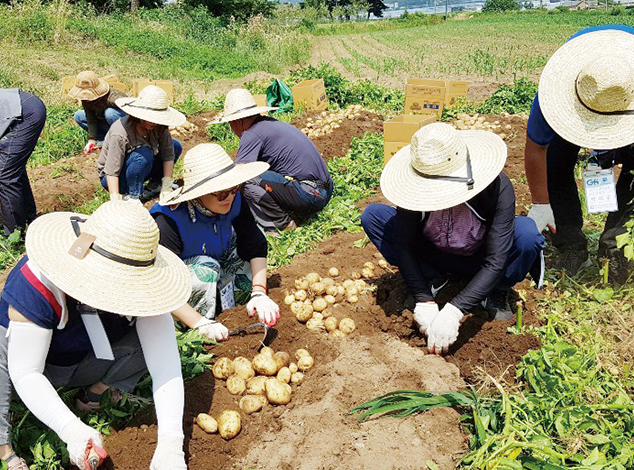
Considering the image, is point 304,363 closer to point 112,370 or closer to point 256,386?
point 256,386

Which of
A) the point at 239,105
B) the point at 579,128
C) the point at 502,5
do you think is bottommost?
the point at 502,5

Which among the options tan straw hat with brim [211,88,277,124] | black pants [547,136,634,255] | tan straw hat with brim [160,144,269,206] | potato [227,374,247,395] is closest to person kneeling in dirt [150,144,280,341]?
tan straw hat with brim [160,144,269,206]

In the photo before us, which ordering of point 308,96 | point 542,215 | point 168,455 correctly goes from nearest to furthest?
point 168,455
point 542,215
point 308,96

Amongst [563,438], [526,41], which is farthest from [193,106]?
[526,41]

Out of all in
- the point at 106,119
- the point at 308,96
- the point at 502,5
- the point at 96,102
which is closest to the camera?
the point at 96,102

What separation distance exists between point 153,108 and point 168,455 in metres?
3.42

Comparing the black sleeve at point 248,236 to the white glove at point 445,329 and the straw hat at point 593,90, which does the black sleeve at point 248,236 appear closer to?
the white glove at point 445,329

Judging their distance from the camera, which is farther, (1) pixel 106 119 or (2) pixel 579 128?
(1) pixel 106 119

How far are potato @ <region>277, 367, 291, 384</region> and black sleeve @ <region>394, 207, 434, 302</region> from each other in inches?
31.7

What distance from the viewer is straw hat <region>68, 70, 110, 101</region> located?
5426mm

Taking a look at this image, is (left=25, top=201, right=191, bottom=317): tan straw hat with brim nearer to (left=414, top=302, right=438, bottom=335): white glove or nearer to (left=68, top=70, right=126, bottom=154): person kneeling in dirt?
(left=414, top=302, right=438, bottom=335): white glove

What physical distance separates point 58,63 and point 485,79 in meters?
10.7

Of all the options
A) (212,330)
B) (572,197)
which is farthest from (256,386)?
(572,197)

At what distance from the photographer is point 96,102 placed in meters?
5.76
